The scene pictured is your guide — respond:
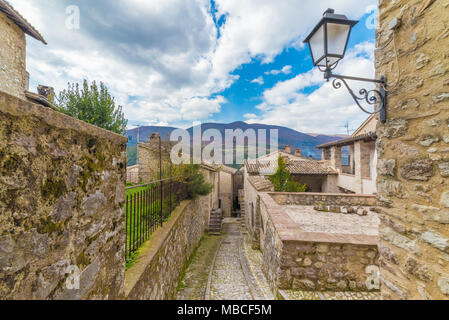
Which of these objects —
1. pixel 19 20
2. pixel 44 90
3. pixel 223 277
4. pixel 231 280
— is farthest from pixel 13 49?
pixel 231 280

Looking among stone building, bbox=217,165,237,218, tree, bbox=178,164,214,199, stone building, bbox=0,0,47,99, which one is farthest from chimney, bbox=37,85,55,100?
stone building, bbox=217,165,237,218

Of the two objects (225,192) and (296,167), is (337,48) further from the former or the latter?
(225,192)

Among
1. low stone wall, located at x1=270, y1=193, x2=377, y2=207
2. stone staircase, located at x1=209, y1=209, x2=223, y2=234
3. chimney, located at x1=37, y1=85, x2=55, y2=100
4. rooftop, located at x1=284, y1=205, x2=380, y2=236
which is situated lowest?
stone staircase, located at x1=209, y1=209, x2=223, y2=234

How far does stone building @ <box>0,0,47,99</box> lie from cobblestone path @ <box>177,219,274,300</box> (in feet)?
31.0

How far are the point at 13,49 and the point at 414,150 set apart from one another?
41.5ft

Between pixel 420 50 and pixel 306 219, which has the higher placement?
pixel 420 50

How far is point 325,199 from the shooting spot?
878 cm

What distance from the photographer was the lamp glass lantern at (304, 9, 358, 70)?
2.24 m

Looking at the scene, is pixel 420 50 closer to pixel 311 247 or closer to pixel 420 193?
pixel 420 193

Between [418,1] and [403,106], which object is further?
[403,106]

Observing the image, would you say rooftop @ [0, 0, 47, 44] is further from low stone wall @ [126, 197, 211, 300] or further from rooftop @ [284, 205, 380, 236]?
rooftop @ [284, 205, 380, 236]
